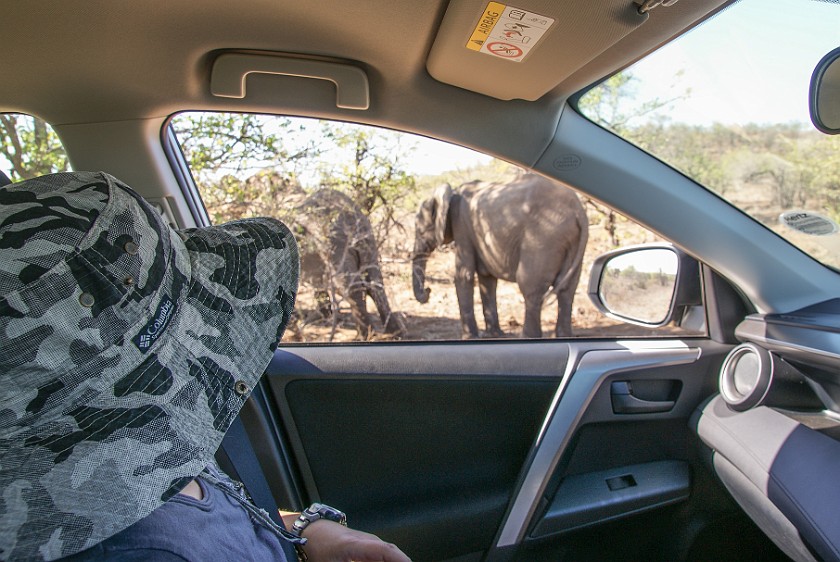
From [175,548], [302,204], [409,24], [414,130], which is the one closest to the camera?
[175,548]

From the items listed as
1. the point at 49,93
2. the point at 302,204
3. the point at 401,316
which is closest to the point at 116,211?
the point at 49,93

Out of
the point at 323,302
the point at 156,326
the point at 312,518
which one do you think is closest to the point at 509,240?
the point at 323,302

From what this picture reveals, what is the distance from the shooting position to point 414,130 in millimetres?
1976

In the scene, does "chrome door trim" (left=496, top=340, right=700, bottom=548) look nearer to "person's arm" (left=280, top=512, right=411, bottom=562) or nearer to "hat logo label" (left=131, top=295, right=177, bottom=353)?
"person's arm" (left=280, top=512, right=411, bottom=562)

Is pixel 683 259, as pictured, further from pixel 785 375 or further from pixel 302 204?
pixel 302 204

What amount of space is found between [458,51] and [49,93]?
1245 millimetres

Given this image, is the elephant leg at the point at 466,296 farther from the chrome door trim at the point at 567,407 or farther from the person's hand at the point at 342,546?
the person's hand at the point at 342,546

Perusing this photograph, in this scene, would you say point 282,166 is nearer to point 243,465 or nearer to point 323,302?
point 323,302

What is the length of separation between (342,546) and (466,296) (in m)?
5.19

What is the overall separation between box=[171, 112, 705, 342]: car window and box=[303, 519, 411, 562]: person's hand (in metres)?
2.04

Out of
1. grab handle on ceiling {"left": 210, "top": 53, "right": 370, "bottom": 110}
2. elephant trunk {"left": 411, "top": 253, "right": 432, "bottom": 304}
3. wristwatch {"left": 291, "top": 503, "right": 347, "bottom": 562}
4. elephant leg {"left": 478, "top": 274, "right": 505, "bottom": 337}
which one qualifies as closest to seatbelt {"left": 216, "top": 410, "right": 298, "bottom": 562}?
wristwatch {"left": 291, "top": 503, "right": 347, "bottom": 562}

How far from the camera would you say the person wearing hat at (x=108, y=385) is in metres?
0.81

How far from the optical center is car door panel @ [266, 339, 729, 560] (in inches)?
80.0

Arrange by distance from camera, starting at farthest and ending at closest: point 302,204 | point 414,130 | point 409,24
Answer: point 302,204 → point 414,130 → point 409,24
